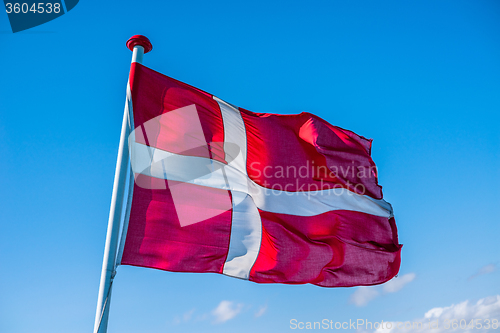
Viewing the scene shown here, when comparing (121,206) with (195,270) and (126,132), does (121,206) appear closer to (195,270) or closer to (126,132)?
(126,132)

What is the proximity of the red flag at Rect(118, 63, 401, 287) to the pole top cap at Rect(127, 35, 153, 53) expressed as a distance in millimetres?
441

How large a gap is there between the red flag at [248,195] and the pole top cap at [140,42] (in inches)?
17.4

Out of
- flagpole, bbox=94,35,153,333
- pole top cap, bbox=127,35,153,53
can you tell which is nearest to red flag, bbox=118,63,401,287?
flagpole, bbox=94,35,153,333

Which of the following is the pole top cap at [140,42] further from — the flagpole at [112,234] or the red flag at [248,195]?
the flagpole at [112,234]

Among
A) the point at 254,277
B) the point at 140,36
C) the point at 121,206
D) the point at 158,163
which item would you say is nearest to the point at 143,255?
the point at 121,206

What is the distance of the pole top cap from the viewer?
8.18 m

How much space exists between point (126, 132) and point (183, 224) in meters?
1.86

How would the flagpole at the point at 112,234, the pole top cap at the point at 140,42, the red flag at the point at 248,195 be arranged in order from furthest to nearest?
the pole top cap at the point at 140,42 → the red flag at the point at 248,195 → the flagpole at the point at 112,234

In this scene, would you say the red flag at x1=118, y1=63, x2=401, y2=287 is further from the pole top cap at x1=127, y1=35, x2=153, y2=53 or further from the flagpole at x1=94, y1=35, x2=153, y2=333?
the pole top cap at x1=127, y1=35, x2=153, y2=53

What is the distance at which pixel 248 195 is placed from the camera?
939 cm

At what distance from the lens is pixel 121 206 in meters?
7.04

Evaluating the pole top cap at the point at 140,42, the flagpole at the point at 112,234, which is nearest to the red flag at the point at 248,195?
the flagpole at the point at 112,234

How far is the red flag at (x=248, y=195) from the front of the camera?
307 inches

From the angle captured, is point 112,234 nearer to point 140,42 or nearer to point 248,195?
point 248,195
